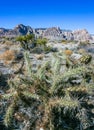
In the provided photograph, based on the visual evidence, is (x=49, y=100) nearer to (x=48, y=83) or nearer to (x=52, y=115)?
(x=52, y=115)

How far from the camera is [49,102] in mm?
5469

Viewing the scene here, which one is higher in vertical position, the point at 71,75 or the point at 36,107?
the point at 71,75

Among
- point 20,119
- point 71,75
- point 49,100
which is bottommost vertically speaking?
point 20,119

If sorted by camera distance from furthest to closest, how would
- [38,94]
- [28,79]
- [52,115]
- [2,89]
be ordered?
[2,89] → [28,79] → [38,94] → [52,115]

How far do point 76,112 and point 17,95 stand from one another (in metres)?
1.22

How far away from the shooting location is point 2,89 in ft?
24.9

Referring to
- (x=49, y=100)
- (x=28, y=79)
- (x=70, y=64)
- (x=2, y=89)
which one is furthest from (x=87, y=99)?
(x=2, y=89)

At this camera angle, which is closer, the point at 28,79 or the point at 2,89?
the point at 28,79

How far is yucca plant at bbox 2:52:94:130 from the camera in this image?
212 inches

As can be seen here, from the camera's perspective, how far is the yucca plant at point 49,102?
538 centimetres

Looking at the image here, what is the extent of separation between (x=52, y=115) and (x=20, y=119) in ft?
2.68

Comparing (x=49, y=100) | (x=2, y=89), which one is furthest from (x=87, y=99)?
(x=2, y=89)

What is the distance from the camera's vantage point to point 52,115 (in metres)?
5.40

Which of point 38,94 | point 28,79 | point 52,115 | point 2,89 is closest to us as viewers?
point 52,115
